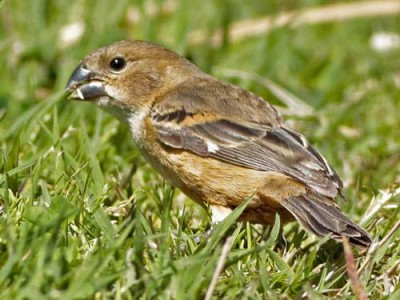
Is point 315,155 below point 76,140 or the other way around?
the other way around

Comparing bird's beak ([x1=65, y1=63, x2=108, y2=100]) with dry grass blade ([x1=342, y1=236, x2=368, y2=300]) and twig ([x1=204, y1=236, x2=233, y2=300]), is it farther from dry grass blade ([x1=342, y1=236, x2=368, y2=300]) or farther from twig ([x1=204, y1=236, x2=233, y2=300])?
dry grass blade ([x1=342, y1=236, x2=368, y2=300])

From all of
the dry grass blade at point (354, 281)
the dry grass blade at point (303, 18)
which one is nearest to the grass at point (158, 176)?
the dry grass blade at point (303, 18)

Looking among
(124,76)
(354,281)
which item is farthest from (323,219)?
(124,76)

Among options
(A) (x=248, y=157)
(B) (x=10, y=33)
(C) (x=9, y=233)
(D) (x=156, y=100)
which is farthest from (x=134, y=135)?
(B) (x=10, y=33)

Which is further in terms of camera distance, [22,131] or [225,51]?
[225,51]

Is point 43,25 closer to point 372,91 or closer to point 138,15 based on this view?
point 138,15
